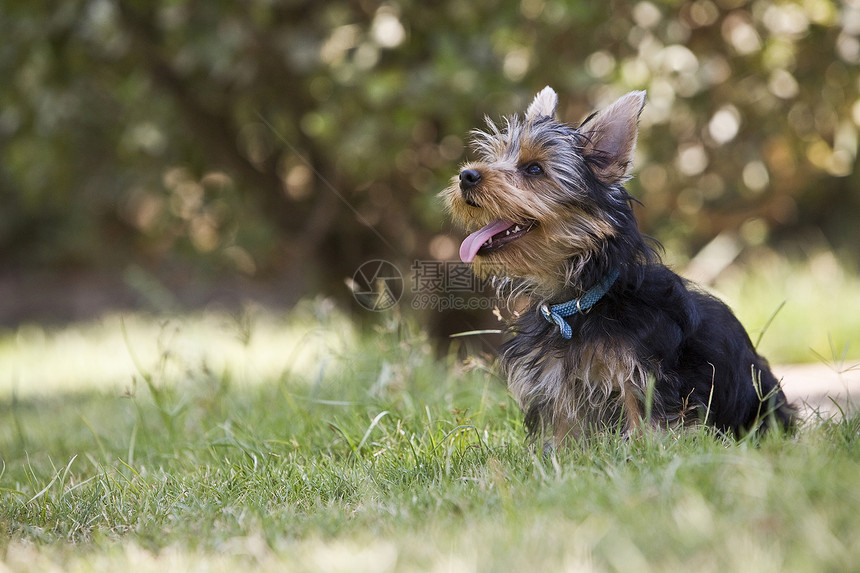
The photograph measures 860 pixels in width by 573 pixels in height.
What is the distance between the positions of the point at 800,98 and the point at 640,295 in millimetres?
3531

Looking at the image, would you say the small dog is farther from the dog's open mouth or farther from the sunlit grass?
the sunlit grass

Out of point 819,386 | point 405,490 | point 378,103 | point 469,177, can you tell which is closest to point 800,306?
point 819,386

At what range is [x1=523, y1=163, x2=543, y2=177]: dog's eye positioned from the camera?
341cm

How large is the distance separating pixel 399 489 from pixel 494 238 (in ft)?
3.70

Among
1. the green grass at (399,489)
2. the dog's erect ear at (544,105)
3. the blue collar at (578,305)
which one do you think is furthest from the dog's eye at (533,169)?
the green grass at (399,489)

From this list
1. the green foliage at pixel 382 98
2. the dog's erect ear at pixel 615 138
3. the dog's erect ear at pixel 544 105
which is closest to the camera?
the dog's erect ear at pixel 615 138

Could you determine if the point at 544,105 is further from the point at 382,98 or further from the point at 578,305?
the point at 382,98

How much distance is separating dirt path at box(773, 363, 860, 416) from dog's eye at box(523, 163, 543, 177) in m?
1.60

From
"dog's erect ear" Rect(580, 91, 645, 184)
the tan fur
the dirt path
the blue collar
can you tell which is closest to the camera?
the tan fur

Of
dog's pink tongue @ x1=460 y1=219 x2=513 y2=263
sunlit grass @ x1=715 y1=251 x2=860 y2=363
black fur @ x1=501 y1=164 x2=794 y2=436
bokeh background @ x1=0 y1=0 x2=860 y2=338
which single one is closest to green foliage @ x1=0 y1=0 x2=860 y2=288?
bokeh background @ x1=0 y1=0 x2=860 y2=338

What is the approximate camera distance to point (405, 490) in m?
2.94

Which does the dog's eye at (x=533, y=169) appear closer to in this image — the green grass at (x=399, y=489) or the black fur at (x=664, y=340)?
the black fur at (x=664, y=340)

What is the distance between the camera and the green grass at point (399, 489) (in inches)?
81.5

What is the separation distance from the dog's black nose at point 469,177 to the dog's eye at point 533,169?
213 millimetres
